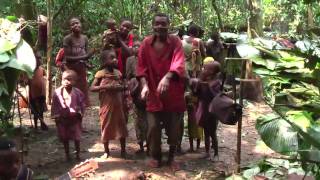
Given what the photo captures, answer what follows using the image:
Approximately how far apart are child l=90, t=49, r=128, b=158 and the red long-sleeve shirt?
0.56m

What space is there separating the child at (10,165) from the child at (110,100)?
246 cm

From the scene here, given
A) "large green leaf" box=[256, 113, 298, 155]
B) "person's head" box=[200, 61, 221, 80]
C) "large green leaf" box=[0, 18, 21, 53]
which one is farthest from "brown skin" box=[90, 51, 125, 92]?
"large green leaf" box=[256, 113, 298, 155]

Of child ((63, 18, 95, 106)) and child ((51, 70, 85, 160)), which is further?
child ((63, 18, 95, 106))

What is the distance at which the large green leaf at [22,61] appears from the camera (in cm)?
402

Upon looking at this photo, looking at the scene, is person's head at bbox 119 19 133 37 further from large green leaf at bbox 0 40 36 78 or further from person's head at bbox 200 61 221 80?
large green leaf at bbox 0 40 36 78

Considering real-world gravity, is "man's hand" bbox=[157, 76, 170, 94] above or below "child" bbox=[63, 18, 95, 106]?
below

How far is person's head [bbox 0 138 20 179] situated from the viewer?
3300mm

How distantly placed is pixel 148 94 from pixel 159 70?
0.29 metres

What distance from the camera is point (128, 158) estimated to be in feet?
19.7

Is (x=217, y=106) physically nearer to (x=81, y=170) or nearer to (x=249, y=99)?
(x=81, y=170)

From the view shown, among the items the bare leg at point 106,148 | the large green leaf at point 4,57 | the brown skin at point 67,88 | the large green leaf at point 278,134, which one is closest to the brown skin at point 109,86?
the brown skin at point 67,88

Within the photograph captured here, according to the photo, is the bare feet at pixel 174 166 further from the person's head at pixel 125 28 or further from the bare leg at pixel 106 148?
the person's head at pixel 125 28

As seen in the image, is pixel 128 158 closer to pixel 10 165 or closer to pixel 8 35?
pixel 8 35

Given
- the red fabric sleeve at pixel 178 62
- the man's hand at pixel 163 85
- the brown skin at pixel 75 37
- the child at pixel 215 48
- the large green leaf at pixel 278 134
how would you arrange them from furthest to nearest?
the child at pixel 215 48
the brown skin at pixel 75 37
the red fabric sleeve at pixel 178 62
the man's hand at pixel 163 85
the large green leaf at pixel 278 134
